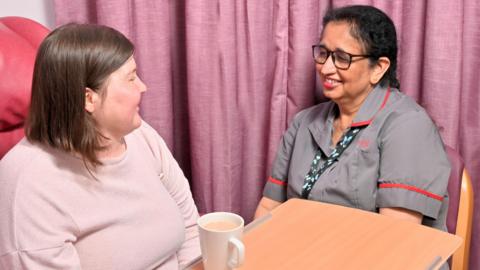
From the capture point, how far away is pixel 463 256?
57.3 inches

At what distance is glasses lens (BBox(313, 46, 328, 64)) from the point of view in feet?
5.40

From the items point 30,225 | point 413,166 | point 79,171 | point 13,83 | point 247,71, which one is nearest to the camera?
point 30,225

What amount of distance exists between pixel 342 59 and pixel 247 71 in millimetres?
428

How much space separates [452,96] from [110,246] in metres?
1.13

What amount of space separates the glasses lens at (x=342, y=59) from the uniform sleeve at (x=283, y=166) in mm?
271

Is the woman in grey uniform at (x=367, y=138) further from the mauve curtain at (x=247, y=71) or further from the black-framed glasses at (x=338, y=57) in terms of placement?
the mauve curtain at (x=247, y=71)

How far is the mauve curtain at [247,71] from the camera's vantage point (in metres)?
1.66

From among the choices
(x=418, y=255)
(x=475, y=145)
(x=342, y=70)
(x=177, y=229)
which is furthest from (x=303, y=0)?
(x=418, y=255)

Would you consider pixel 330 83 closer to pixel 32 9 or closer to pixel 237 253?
pixel 237 253

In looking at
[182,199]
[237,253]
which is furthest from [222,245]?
[182,199]

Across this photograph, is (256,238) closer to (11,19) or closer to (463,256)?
(463,256)

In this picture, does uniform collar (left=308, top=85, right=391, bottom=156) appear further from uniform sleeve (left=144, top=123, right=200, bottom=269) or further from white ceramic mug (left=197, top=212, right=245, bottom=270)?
white ceramic mug (left=197, top=212, right=245, bottom=270)

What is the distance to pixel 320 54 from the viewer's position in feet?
5.49

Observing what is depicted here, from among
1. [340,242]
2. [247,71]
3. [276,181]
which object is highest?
[247,71]
